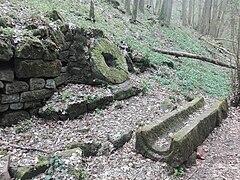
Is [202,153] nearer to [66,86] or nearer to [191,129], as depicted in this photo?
[191,129]

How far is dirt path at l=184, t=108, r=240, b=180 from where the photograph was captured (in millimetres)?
5242

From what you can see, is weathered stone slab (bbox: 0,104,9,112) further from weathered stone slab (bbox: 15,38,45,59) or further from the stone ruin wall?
weathered stone slab (bbox: 15,38,45,59)

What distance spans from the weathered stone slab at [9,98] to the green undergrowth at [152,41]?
2.64 meters

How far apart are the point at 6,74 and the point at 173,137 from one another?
3.73 m

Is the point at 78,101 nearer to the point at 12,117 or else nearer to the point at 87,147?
the point at 12,117

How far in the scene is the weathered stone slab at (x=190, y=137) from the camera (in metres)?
5.12

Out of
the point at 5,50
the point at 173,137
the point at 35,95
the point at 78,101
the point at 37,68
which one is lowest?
the point at 173,137

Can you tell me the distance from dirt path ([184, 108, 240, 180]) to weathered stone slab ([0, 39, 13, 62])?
4.34 metres

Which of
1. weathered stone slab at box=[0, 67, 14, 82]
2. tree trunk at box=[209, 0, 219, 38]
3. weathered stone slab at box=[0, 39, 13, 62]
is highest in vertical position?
tree trunk at box=[209, 0, 219, 38]

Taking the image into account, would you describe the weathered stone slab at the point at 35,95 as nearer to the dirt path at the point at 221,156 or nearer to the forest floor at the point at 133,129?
the forest floor at the point at 133,129

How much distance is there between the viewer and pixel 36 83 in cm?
660

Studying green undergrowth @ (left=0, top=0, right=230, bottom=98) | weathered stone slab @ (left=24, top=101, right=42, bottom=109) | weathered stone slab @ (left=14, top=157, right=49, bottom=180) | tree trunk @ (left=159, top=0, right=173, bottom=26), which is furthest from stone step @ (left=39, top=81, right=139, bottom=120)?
tree trunk @ (left=159, top=0, right=173, bottom=26)

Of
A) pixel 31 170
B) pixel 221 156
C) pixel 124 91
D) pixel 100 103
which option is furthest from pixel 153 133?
pixel 124 91

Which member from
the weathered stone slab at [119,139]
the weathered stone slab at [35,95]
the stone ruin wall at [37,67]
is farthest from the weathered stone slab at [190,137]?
the weathered stone slab at [35,95]
